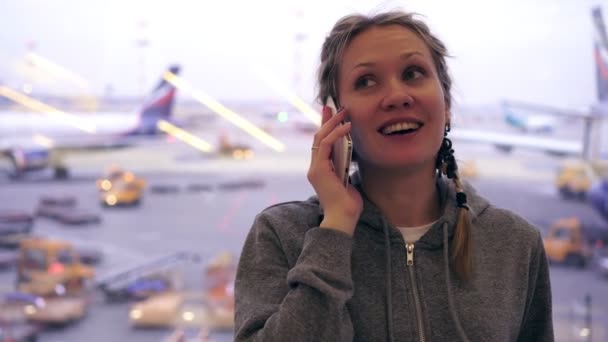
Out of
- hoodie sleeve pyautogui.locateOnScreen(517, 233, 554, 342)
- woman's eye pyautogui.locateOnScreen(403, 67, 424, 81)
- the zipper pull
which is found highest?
woman's eye pyautogui.locateOnScreen(403, 67, 424, 81)

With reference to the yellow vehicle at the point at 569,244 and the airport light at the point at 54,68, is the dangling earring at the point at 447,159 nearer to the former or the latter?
the yellow vehicle at the point at 569,244

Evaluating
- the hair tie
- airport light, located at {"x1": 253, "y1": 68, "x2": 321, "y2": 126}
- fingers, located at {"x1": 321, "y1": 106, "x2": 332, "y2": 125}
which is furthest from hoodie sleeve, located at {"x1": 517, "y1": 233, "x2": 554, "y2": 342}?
airport light, located at {"x1": 253, "y1": 68, "x2": 321, "y2": 126}

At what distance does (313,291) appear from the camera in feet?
2.03

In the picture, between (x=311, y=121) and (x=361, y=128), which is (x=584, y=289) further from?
(x=361, y=128)

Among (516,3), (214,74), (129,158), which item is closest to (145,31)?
(214,74)

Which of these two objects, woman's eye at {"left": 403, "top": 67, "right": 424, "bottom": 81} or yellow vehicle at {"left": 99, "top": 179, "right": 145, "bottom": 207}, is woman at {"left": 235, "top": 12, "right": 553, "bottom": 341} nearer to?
woman's eye at {"left": 403, "top": 67, "right": 424, "bottom": 81}

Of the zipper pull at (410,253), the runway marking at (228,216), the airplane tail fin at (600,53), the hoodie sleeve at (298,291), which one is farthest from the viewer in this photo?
the runway marking at (228,216)

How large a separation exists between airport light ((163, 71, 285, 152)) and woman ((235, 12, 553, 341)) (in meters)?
1.31

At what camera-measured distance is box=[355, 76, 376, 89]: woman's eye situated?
720 millimetres

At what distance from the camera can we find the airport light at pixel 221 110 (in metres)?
2.06

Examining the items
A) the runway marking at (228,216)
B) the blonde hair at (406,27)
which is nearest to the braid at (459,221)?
the blonde hair at (406,27)

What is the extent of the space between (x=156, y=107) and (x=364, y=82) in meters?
1.51

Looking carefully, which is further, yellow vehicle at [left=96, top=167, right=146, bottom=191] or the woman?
yellow vehicle at [left=96, top=167, right=146, bottom=191]

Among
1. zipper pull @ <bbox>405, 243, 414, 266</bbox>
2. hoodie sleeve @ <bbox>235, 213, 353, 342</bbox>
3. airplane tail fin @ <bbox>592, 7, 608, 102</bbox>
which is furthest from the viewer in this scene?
airplane tail fin @ <bbox>592, 7, 608, 102</bbox>
